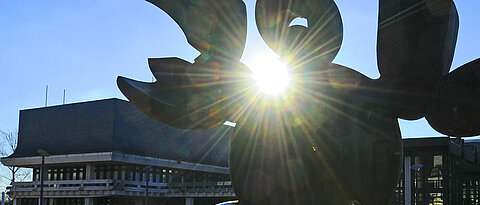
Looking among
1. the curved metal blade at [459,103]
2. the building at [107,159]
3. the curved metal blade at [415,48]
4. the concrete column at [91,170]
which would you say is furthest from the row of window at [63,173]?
the curved metal blade at [459,103]

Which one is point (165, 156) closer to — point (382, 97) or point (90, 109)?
point (90, 109)

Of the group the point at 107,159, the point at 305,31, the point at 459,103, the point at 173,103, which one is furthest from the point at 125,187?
the point at 459,103

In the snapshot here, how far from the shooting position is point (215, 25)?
7625 millimetres

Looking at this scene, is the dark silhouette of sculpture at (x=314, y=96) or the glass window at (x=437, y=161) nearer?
the dark silhouette of sculpture at (x=314, y=96)

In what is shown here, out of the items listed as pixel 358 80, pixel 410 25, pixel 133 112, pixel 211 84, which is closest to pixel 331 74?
pixel 358 80

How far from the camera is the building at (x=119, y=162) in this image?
33997 millimetres

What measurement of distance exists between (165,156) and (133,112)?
375 cm

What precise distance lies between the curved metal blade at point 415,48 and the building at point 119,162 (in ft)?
84.1

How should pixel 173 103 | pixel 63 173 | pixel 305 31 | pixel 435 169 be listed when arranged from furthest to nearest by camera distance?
pixel 63 173
pixel 435 169
pixel 173 103
pixel 305 31

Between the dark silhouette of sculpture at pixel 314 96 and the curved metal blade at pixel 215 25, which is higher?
the curved metal blade at pixel 215 25

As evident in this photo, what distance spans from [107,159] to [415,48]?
2952 centimetres

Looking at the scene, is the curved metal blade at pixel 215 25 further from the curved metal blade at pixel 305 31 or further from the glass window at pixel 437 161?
the glass window at pixel 437 161

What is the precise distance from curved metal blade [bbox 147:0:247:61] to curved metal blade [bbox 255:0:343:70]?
0.44 m

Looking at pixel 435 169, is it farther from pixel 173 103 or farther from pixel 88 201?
pixel 173 103
